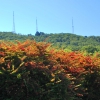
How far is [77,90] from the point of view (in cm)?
671

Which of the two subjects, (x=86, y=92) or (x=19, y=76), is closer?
(x=19, y=76)

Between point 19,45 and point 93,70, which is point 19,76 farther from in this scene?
point 93,70

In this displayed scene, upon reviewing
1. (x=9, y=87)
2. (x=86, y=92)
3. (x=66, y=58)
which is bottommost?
(x=86, y=92)

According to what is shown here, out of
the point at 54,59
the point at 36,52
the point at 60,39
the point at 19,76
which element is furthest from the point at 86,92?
the point at 60,39

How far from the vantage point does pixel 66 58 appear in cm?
696

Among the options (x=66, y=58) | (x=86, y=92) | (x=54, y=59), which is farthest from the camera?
(x=86, y=92)

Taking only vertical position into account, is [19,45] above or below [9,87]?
above

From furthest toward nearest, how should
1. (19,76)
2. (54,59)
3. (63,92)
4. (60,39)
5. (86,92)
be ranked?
(60,39) < (86,92) < (54,59) < (63,92) < (19,76)

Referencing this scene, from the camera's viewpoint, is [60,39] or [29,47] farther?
[60,39]

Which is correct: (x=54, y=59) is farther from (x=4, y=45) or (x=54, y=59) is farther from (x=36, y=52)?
(x=4, y=45)

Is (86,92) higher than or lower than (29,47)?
lower

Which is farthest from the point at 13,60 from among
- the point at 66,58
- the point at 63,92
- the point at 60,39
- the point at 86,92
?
the point at 60,39

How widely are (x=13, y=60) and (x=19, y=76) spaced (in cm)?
46

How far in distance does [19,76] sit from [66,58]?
1987mm
